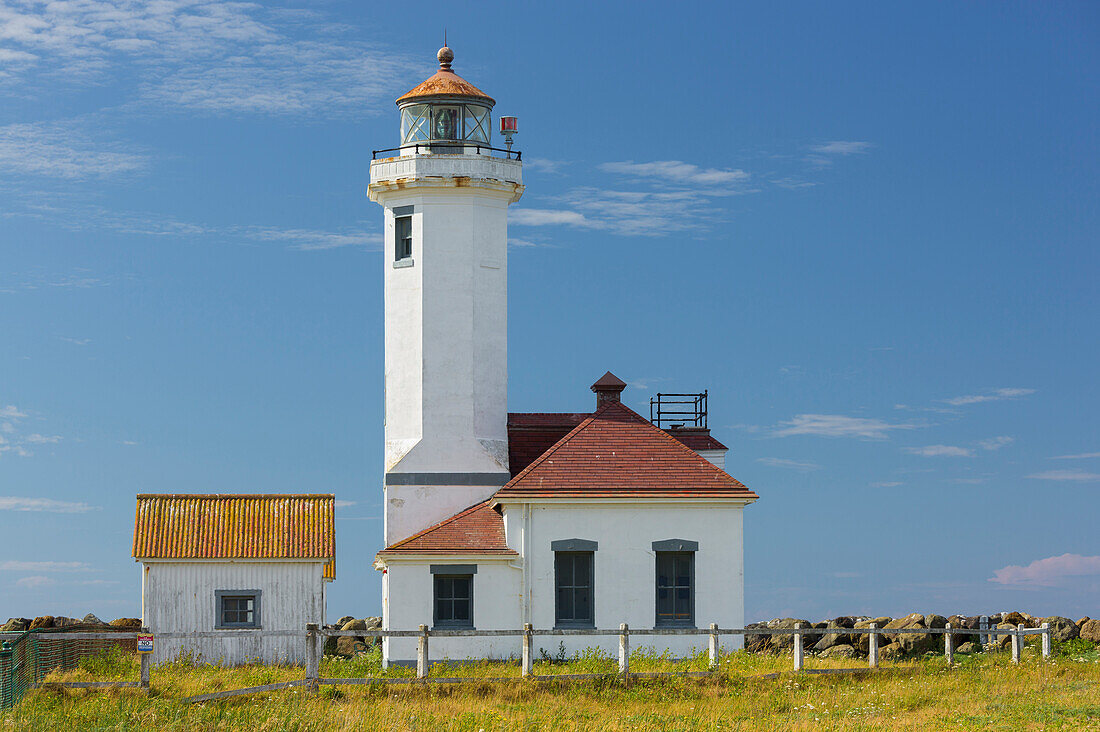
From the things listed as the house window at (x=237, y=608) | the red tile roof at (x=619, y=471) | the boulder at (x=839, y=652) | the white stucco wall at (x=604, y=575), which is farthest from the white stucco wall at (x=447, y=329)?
the boulder at (x=839, y=652)

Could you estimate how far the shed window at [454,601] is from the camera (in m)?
27.3

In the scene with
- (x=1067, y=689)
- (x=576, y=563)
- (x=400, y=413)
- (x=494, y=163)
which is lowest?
(x=1067, y=689)

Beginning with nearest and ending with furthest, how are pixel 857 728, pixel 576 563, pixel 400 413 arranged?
pixel 857 728, pixel 576 563, pixel 400 413

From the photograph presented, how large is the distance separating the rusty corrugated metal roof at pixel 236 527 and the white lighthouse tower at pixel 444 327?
1.97 metres

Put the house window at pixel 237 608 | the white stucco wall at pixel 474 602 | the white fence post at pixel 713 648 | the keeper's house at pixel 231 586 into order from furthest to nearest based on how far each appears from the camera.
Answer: the house window at pixel 237 608, the keeper's house at pixel 231 586, the white stucco wall at pixel 474 602, the white fence post at pixel 713 648

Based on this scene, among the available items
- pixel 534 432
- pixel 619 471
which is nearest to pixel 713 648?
pixel 619 471

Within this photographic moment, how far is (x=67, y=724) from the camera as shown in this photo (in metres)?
18.6

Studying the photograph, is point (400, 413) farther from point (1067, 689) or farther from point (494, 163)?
point (1067, 689)

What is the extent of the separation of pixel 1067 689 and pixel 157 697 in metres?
15.5

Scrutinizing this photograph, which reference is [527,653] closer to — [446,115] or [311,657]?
[311,657]

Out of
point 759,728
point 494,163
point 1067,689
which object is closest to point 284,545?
point 494,163

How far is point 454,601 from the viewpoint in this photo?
27.3 metres

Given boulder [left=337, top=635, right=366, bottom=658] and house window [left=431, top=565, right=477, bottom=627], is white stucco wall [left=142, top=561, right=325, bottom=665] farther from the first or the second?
Result: boulder [left=337, top=635, right=366, bottom=658]

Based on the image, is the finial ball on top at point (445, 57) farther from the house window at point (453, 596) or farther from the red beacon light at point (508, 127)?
the house window at point (453, 596)
